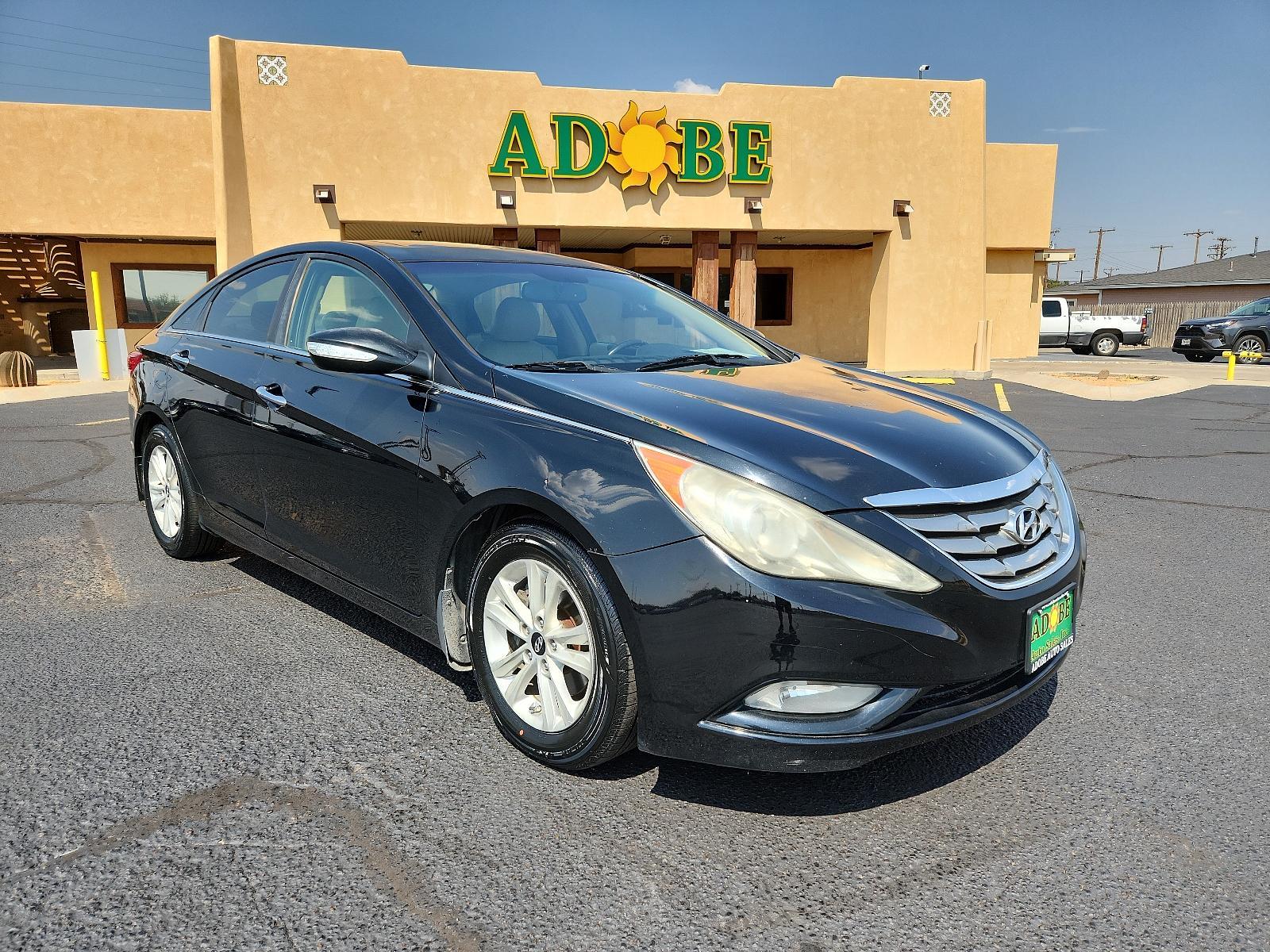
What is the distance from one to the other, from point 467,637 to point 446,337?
1.04 m

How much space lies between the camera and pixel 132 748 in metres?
2.96

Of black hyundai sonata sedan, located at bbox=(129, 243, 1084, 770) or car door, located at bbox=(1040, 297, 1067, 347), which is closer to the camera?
black hyundai sonata sedan, located at bbox=(129, 243, 1084, 770)

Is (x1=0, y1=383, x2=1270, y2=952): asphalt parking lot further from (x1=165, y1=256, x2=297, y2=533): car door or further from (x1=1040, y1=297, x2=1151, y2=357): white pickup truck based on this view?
(x1=1040, y1=297, x2=1151, y2=357): white pickup truck

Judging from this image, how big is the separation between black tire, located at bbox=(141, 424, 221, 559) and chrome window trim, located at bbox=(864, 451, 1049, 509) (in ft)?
12.0

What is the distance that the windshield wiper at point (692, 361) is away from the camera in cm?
344

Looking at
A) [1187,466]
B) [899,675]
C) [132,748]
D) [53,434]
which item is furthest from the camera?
[53,434]

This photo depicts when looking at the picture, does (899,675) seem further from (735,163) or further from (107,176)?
(107,176)

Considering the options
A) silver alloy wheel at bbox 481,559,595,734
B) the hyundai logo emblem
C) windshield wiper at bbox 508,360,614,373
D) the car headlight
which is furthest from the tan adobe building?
the car headlight

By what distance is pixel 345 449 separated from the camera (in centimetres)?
343

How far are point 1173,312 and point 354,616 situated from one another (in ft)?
166

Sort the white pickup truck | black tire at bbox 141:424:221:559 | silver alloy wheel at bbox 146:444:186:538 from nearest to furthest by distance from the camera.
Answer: black tire at bbox 141:424:221:559
silver alloy wheel at bbox 146:444:186:538
the white pickup truck

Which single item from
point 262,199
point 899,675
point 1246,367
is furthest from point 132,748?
point 1246,367

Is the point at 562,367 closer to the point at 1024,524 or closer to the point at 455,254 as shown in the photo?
the point at 455,254

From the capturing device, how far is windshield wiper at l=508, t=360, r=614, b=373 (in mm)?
3172
